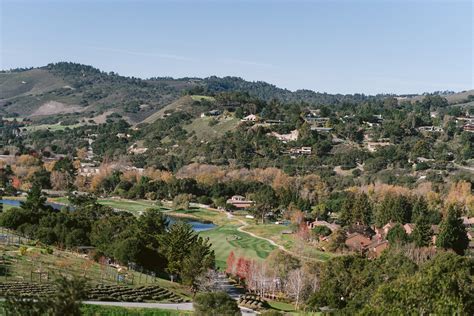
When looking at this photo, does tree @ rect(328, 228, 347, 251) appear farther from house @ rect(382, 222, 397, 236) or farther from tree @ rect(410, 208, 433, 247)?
house @ rect(382, 222, 397, 236)

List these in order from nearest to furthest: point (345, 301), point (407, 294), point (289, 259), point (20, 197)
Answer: point (407, 294)
point (345, 301)
point (289, 259)
point (20, 197)

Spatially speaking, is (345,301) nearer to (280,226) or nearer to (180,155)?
(280,226)

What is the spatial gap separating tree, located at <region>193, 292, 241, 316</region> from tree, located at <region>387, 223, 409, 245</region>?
84.2ft

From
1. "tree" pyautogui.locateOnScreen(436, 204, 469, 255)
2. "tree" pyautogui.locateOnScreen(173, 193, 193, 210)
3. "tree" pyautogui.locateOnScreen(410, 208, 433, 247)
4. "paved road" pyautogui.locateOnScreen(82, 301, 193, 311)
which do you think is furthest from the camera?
"tree" pyautogui.locateOnScreen(173, 193, 193, 210)

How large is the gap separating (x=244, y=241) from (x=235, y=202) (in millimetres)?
24857

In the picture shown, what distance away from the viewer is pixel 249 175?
91.9 meters

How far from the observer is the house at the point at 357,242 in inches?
2053

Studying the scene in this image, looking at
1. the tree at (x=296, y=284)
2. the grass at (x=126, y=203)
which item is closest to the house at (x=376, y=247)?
the tree at (x=296, y=284)

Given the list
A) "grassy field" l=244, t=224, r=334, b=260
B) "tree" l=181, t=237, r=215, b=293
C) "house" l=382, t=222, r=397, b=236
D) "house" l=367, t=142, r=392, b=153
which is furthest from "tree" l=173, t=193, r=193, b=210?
"tree" l=181, t=237, r=215, b=293

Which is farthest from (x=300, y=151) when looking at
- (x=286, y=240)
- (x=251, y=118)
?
(x=286, y=240)

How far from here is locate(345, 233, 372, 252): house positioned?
5214 centimetres

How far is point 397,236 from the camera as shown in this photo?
2025 inches

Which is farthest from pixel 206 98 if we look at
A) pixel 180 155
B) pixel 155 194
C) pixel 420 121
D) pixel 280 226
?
pixel 280 226

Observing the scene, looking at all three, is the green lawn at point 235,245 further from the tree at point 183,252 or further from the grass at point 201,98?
the grass at point 201,98
